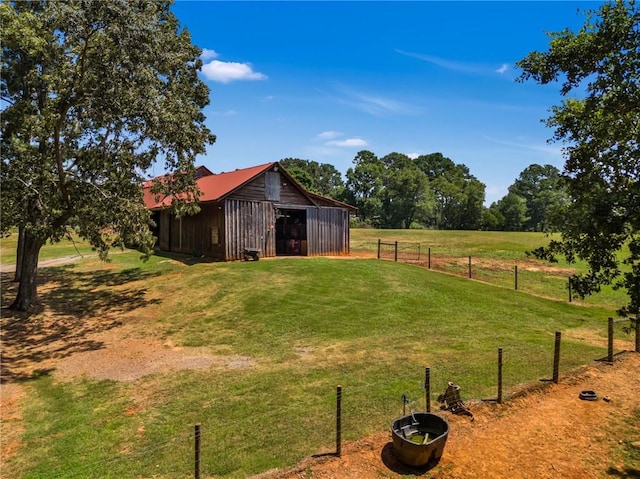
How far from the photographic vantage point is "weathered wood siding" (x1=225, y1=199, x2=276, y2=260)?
25.3m

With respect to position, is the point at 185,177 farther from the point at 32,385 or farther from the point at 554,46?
the point at 554,46

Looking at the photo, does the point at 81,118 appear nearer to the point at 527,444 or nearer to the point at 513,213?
the point at 527,444

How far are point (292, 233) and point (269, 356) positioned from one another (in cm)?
2010

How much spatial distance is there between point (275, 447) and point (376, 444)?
5.87ft

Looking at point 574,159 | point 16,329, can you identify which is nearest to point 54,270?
point 16,329

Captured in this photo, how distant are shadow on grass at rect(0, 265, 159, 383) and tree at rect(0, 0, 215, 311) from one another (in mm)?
1546

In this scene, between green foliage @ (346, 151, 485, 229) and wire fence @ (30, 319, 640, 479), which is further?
green foliage @ (346, 151, 485, 229)

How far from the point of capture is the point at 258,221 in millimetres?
26469

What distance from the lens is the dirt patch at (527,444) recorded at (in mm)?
6496

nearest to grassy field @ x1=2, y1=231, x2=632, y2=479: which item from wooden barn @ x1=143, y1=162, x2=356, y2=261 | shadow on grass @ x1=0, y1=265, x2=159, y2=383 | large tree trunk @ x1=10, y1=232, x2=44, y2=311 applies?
shadow on grass @ x1=0, y1=265, x2=159, y2=383

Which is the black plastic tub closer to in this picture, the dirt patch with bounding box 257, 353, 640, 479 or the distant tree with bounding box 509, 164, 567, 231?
the dirt patch with bounding box 257, 353, 640, 479

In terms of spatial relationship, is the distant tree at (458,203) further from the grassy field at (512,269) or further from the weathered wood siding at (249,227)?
the weathered wood siding at (249,227)

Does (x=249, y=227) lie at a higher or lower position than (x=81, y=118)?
lower

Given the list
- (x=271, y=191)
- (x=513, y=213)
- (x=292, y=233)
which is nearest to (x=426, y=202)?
(x=513, y=213)
